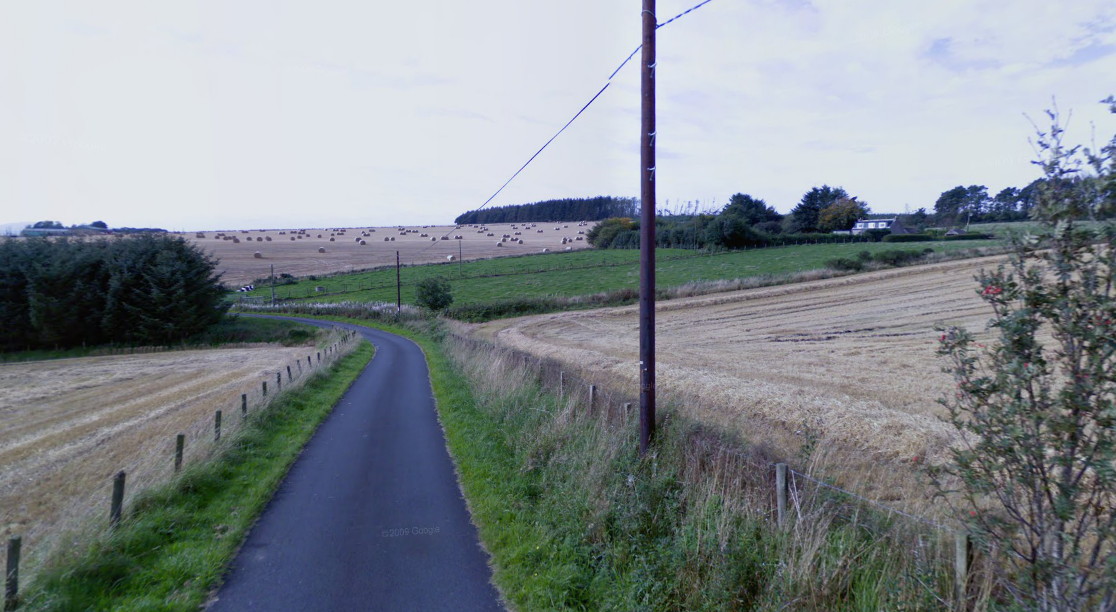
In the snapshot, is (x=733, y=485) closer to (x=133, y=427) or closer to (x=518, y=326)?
(x=133, y=427)

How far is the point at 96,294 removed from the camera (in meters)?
47.8

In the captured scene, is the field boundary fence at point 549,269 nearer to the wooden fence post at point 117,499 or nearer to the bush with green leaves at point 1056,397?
the wooden fence post at point 117,499

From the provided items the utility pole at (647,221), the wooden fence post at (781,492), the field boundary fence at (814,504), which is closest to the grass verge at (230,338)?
the utility pole at (647,221)

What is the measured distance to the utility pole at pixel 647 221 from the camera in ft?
27.0

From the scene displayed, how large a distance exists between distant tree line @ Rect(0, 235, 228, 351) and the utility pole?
160 ft

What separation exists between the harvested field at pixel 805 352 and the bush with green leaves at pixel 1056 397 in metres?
0.64

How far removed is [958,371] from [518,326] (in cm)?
3941

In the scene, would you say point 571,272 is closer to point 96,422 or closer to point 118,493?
point 96,422

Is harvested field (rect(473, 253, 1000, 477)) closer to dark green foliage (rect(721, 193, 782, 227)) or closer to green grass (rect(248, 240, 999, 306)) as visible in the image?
green grass (rect(248, 240, 999, 306))

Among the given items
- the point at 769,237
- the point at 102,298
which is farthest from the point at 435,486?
the point at 769,237

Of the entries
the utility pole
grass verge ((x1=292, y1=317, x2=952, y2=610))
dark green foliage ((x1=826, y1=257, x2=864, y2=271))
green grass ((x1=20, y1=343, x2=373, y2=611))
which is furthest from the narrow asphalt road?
dark green foliage ((x1=826, y1=257, x2=864, y2=271))

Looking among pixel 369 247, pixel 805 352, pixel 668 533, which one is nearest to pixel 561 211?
pixel 369 247

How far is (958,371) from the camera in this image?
4133mm

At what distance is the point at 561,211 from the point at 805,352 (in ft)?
403
